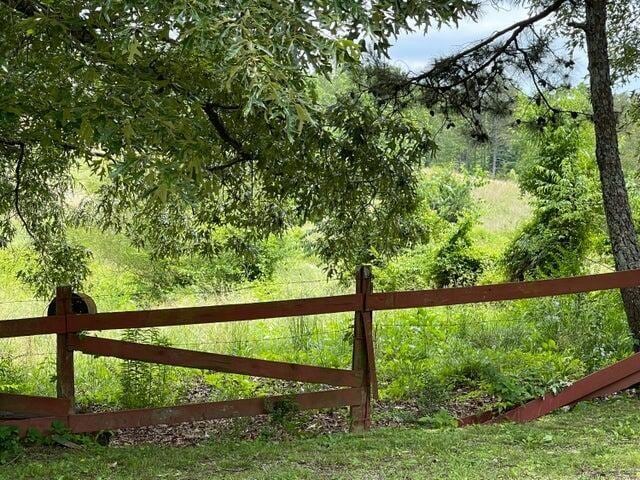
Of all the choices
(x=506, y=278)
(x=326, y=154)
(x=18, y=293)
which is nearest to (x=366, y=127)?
(x=326, y=154)

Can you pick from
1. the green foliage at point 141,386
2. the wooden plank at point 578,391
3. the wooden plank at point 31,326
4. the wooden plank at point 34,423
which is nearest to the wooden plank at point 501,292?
the wooden plank at point 578,391

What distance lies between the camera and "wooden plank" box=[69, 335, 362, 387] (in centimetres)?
527

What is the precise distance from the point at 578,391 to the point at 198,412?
10.4ft

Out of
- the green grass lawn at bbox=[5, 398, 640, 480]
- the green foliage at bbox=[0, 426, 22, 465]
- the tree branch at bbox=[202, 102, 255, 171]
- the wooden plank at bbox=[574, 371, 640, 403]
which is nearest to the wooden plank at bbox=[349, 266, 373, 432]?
the green grass lawn at bbox=[5, 398, 640, 480]

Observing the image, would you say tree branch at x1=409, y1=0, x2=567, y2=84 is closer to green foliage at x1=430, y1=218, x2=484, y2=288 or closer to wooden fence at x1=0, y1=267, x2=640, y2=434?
wooden fence at x1=0, y1=267, x2=640, y2=434

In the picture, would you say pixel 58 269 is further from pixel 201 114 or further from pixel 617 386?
pixel 617 386

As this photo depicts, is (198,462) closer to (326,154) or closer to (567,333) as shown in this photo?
(326,154)

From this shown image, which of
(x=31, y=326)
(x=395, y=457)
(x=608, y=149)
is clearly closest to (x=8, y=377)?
(x=31, y=326)

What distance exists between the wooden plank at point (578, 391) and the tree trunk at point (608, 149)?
1100 millimetres

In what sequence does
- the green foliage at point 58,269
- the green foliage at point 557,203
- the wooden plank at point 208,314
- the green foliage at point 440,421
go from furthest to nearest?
1. the green foliage at point 557,203
2. the green foliage at point 58,269
3. the green foliage at point 440,421
4. the wooden plank at point 208,314

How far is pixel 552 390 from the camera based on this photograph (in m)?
5.79

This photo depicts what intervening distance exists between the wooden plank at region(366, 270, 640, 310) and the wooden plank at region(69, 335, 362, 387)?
0.66m

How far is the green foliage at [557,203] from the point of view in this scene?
13.3m

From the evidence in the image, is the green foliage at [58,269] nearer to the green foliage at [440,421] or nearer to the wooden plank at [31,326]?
the wooden plank at [31,326]
